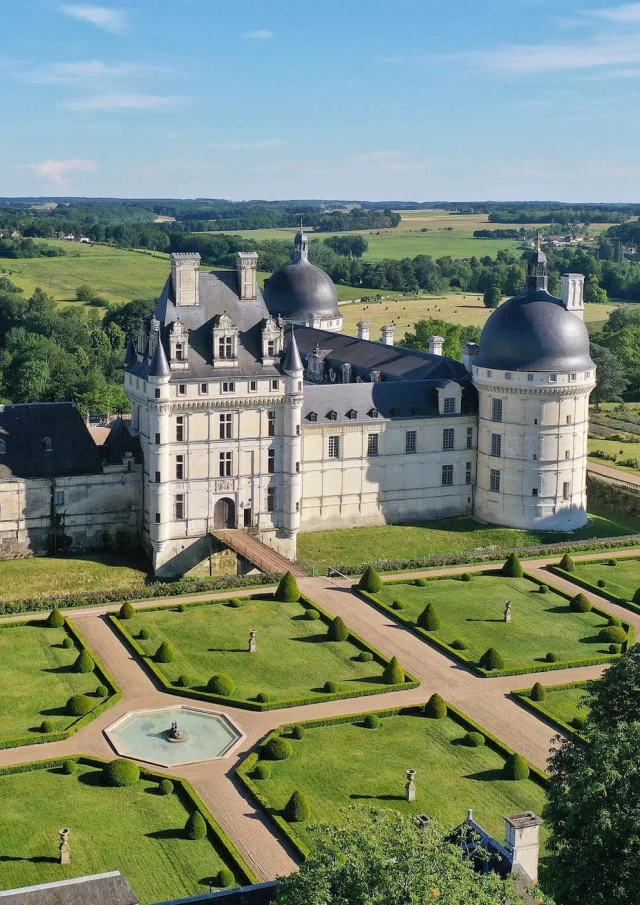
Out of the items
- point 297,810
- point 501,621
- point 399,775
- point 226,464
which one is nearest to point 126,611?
point 226,464

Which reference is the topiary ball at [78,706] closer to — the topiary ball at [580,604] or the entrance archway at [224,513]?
the entrance archway at [224,513]

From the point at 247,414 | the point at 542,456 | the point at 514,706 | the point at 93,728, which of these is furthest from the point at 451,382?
the point at 93,728

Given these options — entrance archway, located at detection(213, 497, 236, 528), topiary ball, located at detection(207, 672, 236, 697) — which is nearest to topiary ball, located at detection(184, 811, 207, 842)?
topiary ball, located at detection(207, 672, 236, 697)

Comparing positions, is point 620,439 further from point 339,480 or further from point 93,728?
point 93,728

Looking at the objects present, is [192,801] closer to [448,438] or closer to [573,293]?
[448,438]

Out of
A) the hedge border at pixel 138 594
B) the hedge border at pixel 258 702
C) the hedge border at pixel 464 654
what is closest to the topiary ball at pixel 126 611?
the hedge border at pixel 258 702
